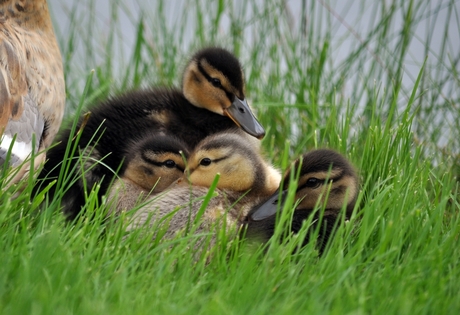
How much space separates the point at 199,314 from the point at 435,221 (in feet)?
4.26

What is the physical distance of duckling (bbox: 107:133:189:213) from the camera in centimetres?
357

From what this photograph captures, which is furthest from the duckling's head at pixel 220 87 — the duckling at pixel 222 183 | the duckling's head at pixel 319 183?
the duckling's head at pixel 319 183

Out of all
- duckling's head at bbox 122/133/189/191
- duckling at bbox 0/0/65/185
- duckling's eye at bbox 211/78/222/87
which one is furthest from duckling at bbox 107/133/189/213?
duckling's eye at bbox 211/78/222/87

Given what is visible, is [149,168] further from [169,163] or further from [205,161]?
[205,161]

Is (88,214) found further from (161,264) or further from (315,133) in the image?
(315,133)

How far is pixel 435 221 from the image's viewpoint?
3.23 meters

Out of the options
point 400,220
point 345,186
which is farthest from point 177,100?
point 400,220

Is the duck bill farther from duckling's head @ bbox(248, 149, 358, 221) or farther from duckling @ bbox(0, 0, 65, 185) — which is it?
duckling @ bbox(0, 0, 65, 185)

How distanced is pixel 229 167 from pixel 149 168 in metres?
0.36

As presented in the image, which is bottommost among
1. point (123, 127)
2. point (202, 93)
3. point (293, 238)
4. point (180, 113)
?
point (293, 238)

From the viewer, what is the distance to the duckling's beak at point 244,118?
3914 millimetres

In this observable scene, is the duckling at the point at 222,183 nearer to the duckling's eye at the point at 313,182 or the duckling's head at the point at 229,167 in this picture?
the duckling's head at the point at 229,167

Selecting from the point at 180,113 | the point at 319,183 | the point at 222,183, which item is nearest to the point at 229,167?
the point at 222,183

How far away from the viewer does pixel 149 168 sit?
3590mm
